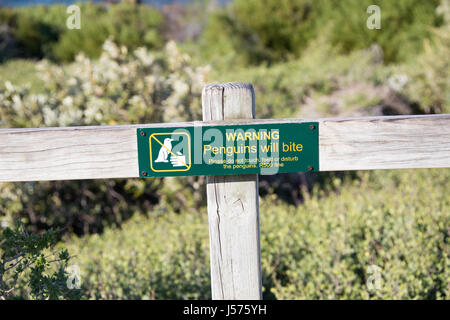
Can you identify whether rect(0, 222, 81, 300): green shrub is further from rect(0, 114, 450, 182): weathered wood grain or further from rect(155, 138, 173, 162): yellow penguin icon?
rect(155, 138, 173, 162): yellow penguin icon

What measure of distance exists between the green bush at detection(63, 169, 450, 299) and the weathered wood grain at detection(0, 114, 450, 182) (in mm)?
1081

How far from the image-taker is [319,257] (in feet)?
9.64

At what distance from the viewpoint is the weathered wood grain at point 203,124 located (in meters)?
1.62

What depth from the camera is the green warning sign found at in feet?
5.18

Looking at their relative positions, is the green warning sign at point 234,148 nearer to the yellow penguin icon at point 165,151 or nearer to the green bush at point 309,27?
the yellow penguin icon at point 165,151

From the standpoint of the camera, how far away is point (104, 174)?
5.51ft

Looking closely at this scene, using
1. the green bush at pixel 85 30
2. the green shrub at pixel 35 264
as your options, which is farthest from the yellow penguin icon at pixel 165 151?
the green bush at pixel 85 30

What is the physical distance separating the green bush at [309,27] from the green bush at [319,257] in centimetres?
758

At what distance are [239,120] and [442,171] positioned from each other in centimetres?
362

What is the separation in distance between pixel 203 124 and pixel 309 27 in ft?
44.6

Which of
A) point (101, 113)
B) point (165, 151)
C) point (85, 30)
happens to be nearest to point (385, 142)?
point (165, 151)

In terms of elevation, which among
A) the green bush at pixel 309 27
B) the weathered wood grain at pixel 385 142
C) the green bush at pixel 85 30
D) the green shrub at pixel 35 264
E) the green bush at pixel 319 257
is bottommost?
the green bush at pixel 319 257

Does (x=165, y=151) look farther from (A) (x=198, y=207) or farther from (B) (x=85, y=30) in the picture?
(B) (x=85, y=30)
